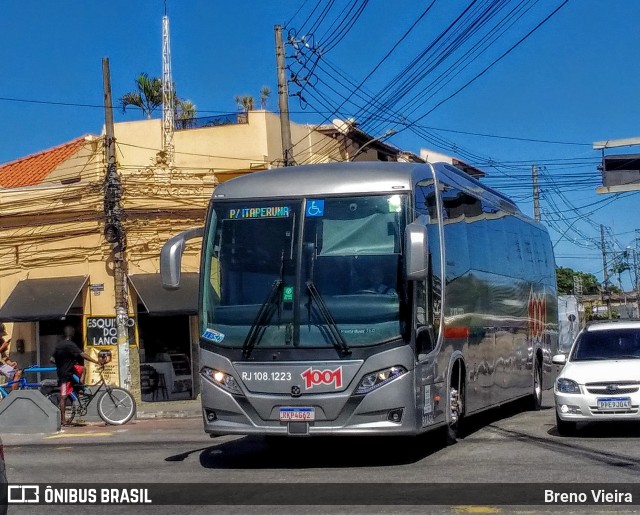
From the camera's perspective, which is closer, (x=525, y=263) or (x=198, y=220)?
(x=525, y=263)

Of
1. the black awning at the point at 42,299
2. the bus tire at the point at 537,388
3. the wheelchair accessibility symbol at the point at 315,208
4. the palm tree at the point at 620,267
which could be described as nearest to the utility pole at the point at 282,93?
the black awning at the point at 42,299

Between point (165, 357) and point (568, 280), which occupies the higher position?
point (568, 280)

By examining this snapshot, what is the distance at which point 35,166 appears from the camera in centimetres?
3394

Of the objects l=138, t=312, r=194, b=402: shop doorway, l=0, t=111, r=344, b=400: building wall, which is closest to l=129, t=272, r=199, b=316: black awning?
l=0, t=111, r=344, b=400: building wall

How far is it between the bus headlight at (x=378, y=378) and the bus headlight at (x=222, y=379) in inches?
56.0

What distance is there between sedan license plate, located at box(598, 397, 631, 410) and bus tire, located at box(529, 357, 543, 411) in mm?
5309

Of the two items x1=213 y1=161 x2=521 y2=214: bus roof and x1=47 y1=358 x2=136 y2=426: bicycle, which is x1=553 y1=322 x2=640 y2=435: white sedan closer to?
x1=213 y1=161 x2=521 y2=214: bus roof

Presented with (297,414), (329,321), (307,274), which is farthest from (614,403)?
(307,274)

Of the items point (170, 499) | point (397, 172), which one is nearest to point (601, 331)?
point (397, 172)

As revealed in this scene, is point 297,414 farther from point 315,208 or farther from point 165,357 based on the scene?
point 165,357

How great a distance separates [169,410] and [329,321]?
13128 mm

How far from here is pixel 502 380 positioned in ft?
53.2

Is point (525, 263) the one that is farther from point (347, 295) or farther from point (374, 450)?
point (347, 295)

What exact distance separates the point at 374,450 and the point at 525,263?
6.33 m
